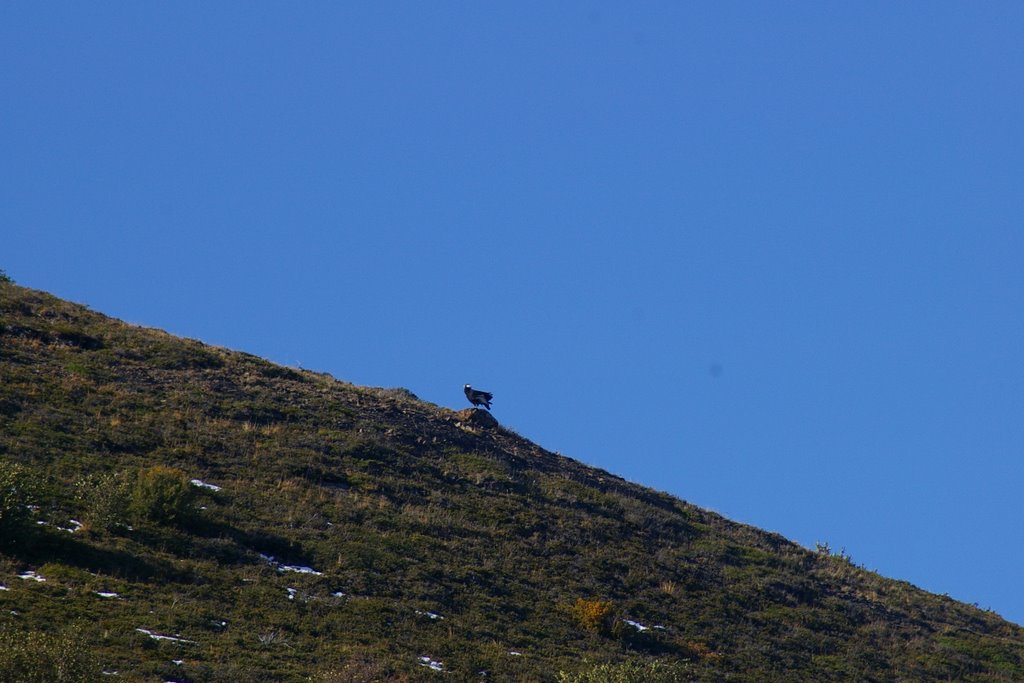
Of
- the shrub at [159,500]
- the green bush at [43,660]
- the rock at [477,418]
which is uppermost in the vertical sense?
the rock at [477,418]

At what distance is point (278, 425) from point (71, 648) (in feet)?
62.7

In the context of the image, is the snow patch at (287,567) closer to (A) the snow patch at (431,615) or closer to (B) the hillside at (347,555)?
(B) the hillside at (347,555)

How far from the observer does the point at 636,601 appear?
32.9 m

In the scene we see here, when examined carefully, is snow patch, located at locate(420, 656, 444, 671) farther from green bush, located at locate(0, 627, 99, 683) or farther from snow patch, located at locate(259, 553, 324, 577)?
green bush, located at locate(0, 627, 99, 683)

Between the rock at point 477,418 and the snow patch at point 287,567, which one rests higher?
the rock at point 477,418

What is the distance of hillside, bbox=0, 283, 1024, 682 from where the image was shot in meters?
24.8

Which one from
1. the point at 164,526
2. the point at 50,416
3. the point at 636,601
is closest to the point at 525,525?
the point at 636,601

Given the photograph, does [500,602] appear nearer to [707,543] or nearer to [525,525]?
[525,525]

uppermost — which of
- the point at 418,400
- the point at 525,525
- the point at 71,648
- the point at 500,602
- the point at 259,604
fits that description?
the point at 418,400

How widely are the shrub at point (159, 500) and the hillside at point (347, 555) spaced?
0.18ft

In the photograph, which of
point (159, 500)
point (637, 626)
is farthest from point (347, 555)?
point (637, 626)

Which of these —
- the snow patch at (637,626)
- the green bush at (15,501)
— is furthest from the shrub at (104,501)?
the snow patch at (637,626)

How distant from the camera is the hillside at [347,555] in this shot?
24844mm

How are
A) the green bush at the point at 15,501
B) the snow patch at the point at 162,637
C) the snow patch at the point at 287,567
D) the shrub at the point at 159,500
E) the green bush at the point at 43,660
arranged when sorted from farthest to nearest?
the shrub at the point at 159,500, the snow patch at the point at 287,567, the green bush at the point at 15,501, the snow patch at the point at 162,637, the green bush at the point at 43,660
